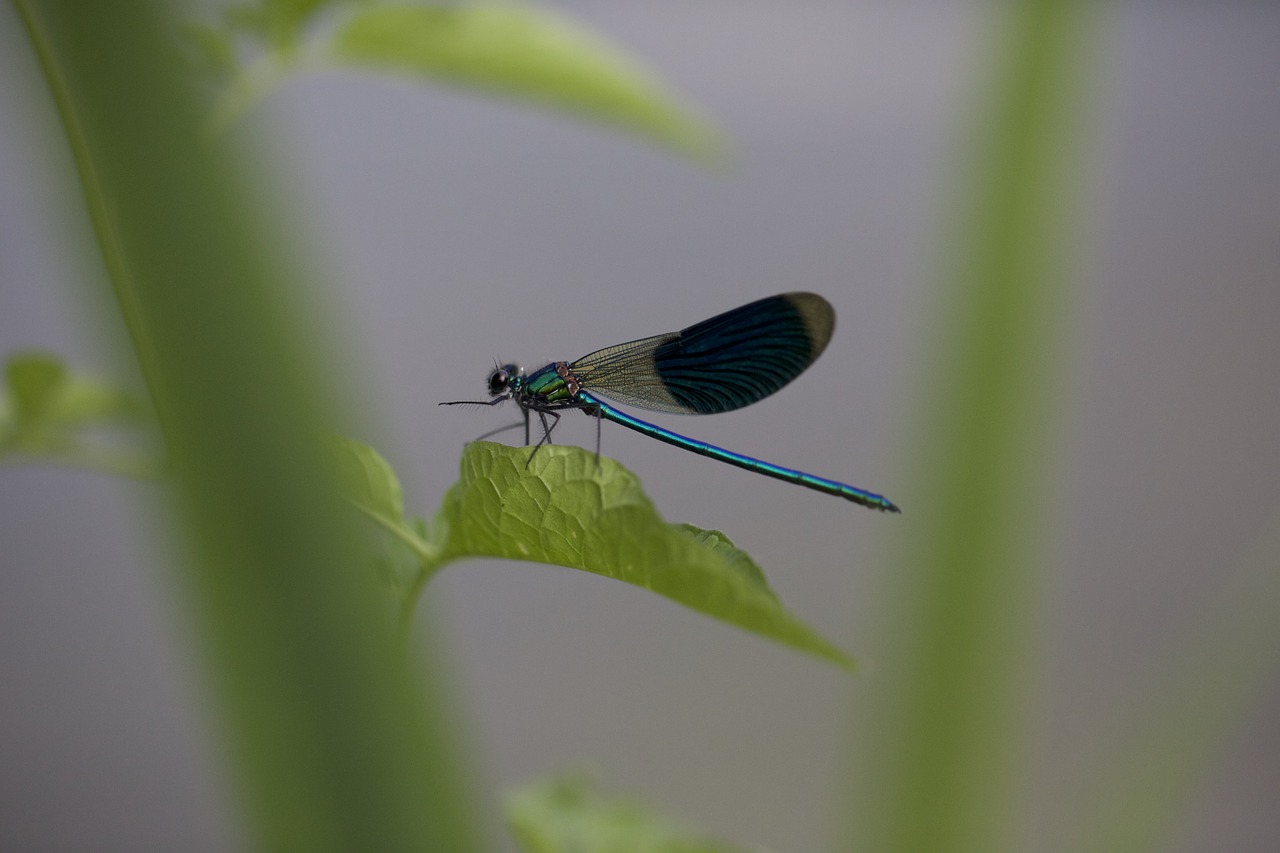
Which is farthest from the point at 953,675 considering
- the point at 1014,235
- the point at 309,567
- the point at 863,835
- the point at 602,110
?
the point at 309,567

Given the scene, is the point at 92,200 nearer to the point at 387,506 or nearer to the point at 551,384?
the point at 387,506

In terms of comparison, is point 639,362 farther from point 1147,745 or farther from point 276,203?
point 1147,745

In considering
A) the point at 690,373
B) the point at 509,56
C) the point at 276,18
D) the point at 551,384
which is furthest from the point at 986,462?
the point at 276,18

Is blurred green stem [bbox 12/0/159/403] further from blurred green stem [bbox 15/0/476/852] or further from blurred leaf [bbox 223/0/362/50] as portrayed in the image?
blurred leaf [bbox 223/0/362/50]

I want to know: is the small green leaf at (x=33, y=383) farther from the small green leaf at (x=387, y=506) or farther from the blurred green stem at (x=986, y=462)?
the blurred green stem at (x=986, y=462)

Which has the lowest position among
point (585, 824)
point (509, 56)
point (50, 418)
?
point (585, 824)

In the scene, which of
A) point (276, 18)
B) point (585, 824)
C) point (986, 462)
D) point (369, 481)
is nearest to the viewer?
point (369, 481)

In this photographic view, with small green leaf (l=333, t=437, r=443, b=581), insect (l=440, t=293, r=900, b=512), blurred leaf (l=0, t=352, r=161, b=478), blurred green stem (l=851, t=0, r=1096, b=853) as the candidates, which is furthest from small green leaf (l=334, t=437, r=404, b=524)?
blurred green stem (l=851, t=0, r=1096, b=853)
